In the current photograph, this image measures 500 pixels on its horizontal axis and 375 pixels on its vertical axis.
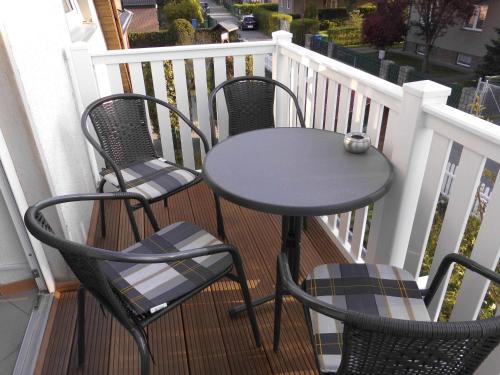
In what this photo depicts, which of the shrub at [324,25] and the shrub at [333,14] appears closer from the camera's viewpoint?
the shrub at [324,25]

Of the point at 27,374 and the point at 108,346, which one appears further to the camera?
the point at 108,346

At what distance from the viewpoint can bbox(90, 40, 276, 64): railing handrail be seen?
283 cm

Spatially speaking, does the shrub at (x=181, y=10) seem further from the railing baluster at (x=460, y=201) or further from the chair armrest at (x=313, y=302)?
the chair armrest at (x=313, y=302)

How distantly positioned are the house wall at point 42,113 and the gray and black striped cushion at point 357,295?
140 centimetres

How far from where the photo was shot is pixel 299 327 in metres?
1.93

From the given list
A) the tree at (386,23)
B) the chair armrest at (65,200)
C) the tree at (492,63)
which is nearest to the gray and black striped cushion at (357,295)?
the chair armrest at (65,200)

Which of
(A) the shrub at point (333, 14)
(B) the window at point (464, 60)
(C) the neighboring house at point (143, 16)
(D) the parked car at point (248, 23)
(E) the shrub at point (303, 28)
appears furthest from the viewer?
(D) the parked car at point (248, 23)

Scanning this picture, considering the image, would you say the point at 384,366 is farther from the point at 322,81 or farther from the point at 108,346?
the point at 322,81

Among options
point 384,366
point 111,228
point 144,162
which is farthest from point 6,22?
point 384,366

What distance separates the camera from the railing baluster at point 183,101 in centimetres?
299

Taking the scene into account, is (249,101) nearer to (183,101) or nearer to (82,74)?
(183,101)

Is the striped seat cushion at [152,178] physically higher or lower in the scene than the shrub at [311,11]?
higher

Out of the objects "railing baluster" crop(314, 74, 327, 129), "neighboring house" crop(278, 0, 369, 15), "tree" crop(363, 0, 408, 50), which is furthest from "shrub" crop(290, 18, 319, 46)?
"railing baluster" crop(314, 74, 327, 129)

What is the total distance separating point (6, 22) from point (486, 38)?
17404 millimetres
